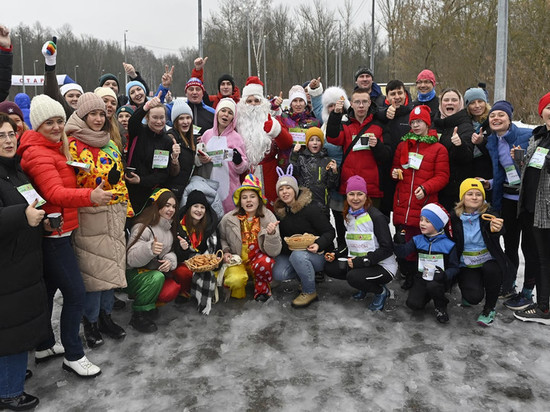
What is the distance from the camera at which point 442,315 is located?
3.83 meters

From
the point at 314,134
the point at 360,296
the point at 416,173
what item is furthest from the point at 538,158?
the point at 314,134

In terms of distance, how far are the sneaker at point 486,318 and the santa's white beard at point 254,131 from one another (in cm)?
279

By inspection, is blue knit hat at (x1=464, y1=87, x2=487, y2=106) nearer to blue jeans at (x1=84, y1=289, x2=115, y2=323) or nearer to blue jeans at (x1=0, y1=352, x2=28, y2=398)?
blue jeans at (x1=84, y1=289, x2=115, y2=323)

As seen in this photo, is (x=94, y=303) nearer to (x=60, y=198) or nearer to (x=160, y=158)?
(x=60, y=198)

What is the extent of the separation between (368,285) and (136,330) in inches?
83.1

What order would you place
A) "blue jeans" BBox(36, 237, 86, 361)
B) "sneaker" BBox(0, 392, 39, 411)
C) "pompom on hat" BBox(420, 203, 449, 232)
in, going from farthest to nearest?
1. "pompom on hat" BBox(420, 203, 449, 232)
2. "blue jeans" BBox(36, 237, 86, 361)
3. "sneaker" BBox(0, 392, 39, 411)

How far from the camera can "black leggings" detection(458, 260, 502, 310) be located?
149 inches

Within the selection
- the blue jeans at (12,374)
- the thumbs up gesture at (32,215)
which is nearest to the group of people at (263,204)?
the blue jeans at (12,374)

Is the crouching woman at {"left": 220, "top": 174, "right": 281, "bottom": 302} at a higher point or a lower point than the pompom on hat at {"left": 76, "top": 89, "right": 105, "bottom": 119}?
lower

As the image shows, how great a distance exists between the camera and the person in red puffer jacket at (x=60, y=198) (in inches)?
110

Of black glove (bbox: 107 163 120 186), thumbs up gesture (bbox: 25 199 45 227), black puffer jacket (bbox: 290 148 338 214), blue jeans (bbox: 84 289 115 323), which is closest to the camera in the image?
thumbs up gesture (bbox: 25 199 45 227)

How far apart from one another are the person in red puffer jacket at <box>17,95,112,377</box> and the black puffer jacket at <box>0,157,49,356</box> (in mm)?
148

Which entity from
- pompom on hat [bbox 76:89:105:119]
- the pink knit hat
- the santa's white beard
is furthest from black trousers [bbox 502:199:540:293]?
pompom on hat [bbox 76:89:105:119]

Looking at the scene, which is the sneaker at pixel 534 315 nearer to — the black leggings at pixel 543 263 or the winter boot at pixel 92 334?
the black leggings at pixel 543 263
